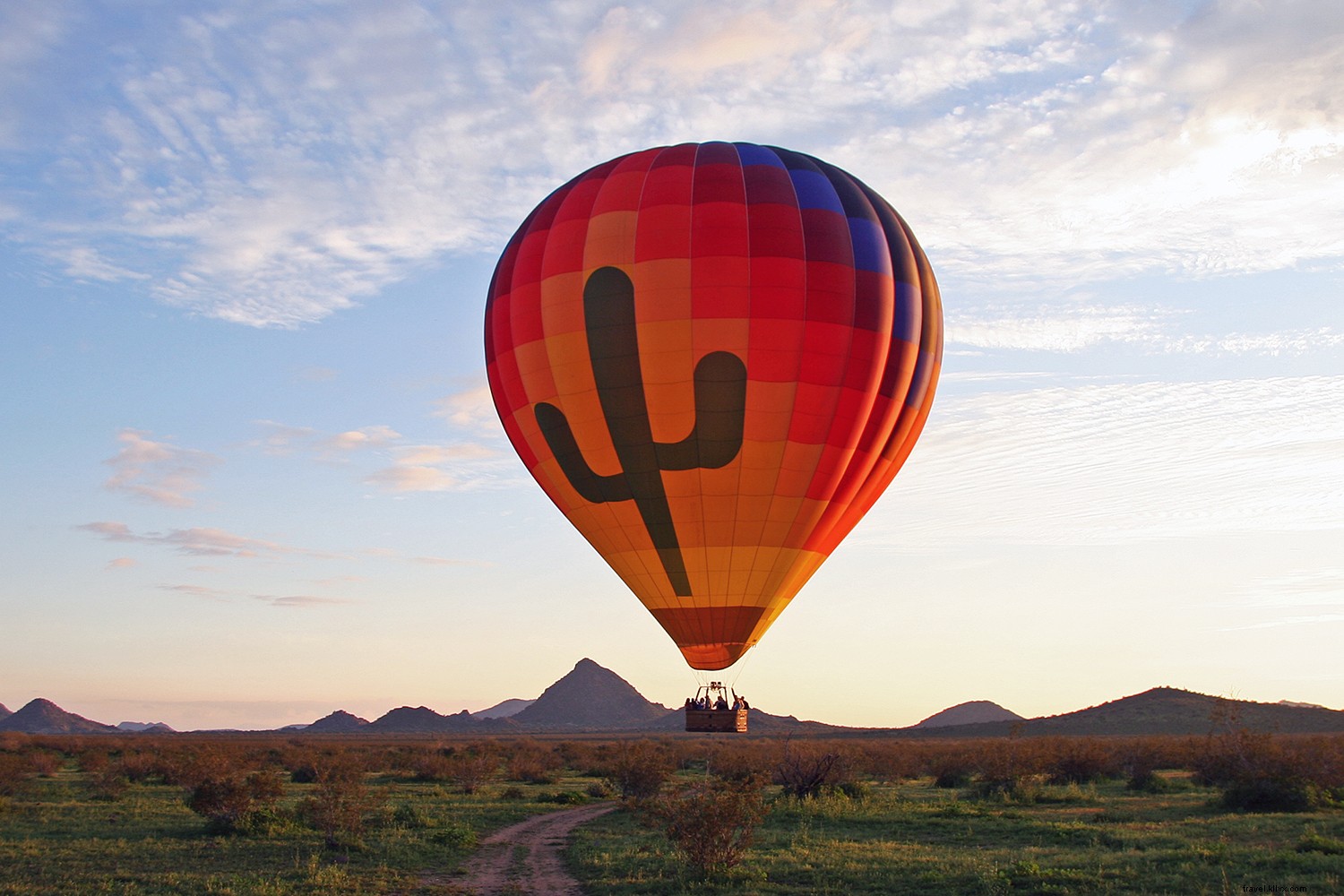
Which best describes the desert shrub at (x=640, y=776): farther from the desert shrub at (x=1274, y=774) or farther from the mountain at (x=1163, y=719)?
the mountain at (x=1163, y=719)

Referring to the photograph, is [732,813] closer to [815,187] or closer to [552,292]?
[552,292]

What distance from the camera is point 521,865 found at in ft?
63.4

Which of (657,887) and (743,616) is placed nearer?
(657,887)

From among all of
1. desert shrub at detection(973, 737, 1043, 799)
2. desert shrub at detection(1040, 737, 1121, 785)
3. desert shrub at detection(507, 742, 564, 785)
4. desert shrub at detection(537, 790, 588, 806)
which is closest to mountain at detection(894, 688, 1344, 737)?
desert shrub at detection(507, 742, 564, 785)

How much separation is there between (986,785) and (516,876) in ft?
61.9

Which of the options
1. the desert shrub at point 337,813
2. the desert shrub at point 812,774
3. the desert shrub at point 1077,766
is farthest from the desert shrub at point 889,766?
the desert shrub at point 337,813

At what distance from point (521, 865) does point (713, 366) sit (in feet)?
38.6

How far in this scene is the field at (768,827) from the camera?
16.4 metres

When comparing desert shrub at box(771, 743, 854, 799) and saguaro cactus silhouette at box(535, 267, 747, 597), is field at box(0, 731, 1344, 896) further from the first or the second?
saguaro cactus silhouette at box(535, 267, 747, 597)

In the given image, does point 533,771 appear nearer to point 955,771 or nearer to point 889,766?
point 889,766

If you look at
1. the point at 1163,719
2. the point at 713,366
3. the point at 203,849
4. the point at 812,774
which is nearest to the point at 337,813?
the point at 203,849

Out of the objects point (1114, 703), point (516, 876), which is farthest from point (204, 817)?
point (1114, 703)

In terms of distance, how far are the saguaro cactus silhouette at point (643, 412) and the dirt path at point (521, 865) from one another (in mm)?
6620

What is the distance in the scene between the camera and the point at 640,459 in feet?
85.7
